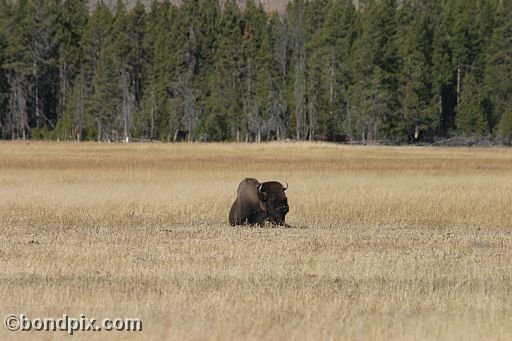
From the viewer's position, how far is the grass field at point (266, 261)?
30.5 ft

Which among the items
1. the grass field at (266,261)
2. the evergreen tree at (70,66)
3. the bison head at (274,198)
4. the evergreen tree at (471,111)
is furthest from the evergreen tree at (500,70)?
the bison head at (274,198)

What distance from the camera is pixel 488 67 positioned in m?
88.9

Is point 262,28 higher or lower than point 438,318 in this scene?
higher

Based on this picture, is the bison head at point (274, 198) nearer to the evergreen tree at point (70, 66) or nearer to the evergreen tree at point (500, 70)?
the evergreen tree at point (500, 70)

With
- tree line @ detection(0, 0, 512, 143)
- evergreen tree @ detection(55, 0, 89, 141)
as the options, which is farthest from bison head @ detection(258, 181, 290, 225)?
evergreen tree @ detection(55, 0, 89, 141)

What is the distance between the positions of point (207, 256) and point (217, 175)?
23.5 metres

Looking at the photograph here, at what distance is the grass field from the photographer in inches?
366

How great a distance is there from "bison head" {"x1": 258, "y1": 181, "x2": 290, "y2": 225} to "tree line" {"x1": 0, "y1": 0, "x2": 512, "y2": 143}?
222ft

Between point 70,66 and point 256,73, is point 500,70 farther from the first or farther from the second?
point 70,66

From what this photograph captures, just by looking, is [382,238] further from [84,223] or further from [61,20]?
[61,20]

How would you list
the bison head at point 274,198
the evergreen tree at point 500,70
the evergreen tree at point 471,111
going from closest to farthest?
the bison head at point 274,198 < the evergreen tree at point 471,111 < the evergreen tree at point 500,70

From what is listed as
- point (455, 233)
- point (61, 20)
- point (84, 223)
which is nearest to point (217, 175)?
point (84, 223)

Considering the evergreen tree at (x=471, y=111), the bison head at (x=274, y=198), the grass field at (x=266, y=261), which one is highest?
the evergreen tree at (x=471, y=111)

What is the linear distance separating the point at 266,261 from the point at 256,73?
81.5 meters
